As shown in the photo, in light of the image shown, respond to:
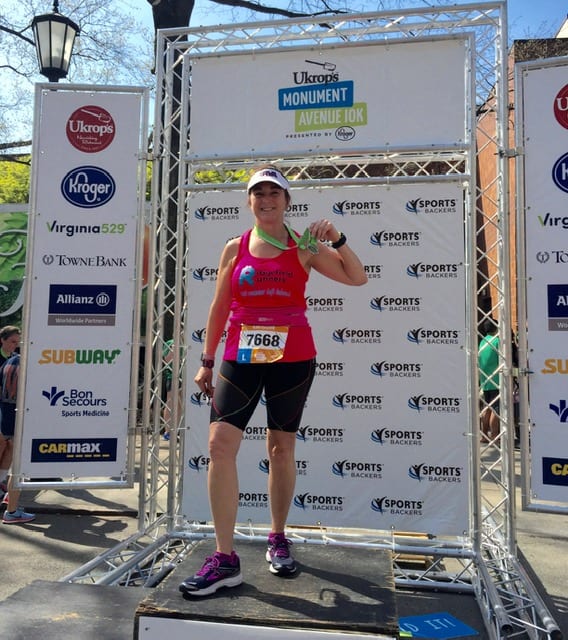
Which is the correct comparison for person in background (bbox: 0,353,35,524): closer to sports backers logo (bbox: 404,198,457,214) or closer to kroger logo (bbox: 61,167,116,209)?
kroger logo (bbox: 61,167,116,209)

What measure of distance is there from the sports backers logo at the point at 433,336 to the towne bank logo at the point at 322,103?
5.18ft

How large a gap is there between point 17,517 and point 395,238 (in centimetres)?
431

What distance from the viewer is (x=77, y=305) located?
460 cm

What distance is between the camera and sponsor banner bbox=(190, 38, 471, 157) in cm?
438

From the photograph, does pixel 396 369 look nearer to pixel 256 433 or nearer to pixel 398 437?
pixel 398 437

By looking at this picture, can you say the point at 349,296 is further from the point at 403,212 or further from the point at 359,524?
the point at 359,524

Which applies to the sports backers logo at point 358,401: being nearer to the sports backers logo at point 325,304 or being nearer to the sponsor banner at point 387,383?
the sponsor banner at point 387,383

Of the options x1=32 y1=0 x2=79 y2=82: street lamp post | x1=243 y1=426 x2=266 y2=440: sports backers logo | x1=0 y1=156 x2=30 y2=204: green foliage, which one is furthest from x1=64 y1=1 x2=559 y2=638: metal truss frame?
x1=0 y1=156 x2=30 y2=204: green foliage

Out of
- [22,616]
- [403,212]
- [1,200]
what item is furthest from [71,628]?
[1,200]

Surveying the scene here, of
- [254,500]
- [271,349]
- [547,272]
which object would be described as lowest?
[254,500]

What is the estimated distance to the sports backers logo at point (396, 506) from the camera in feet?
14.2

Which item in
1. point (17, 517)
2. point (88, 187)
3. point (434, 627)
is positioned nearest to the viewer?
point (434, 627)

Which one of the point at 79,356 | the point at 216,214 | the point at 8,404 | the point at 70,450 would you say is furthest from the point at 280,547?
the point at 8,404

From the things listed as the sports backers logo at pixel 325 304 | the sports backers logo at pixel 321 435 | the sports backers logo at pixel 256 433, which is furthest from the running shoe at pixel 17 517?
the sports backers logo at pixel 325 304
